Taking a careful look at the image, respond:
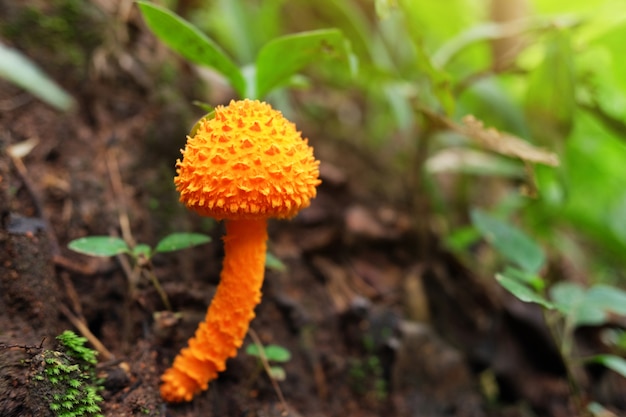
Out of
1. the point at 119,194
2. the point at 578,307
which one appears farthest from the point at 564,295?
the point at 119,194

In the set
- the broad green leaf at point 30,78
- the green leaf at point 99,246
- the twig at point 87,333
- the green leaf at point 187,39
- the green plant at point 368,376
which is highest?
the green leaf at point 187,39

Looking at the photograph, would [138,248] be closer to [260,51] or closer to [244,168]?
[244,168]

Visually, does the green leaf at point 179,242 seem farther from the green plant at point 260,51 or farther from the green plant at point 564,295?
the green plant at point 564,295

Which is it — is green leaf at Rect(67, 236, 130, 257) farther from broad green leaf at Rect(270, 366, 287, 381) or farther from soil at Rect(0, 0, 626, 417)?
broad green leaf at Rect(270, 366, 287, 381)

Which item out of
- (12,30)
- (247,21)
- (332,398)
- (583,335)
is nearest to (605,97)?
(583,335)

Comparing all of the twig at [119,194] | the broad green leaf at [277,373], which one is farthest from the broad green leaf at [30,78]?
the broad green leaf at [277,373]

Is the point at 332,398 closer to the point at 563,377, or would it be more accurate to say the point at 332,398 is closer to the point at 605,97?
the point at 563,377

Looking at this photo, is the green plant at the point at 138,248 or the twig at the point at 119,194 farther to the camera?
the twig at the point at 119,194

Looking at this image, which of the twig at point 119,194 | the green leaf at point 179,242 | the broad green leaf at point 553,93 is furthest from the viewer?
the broad green leaf at point 553,93
